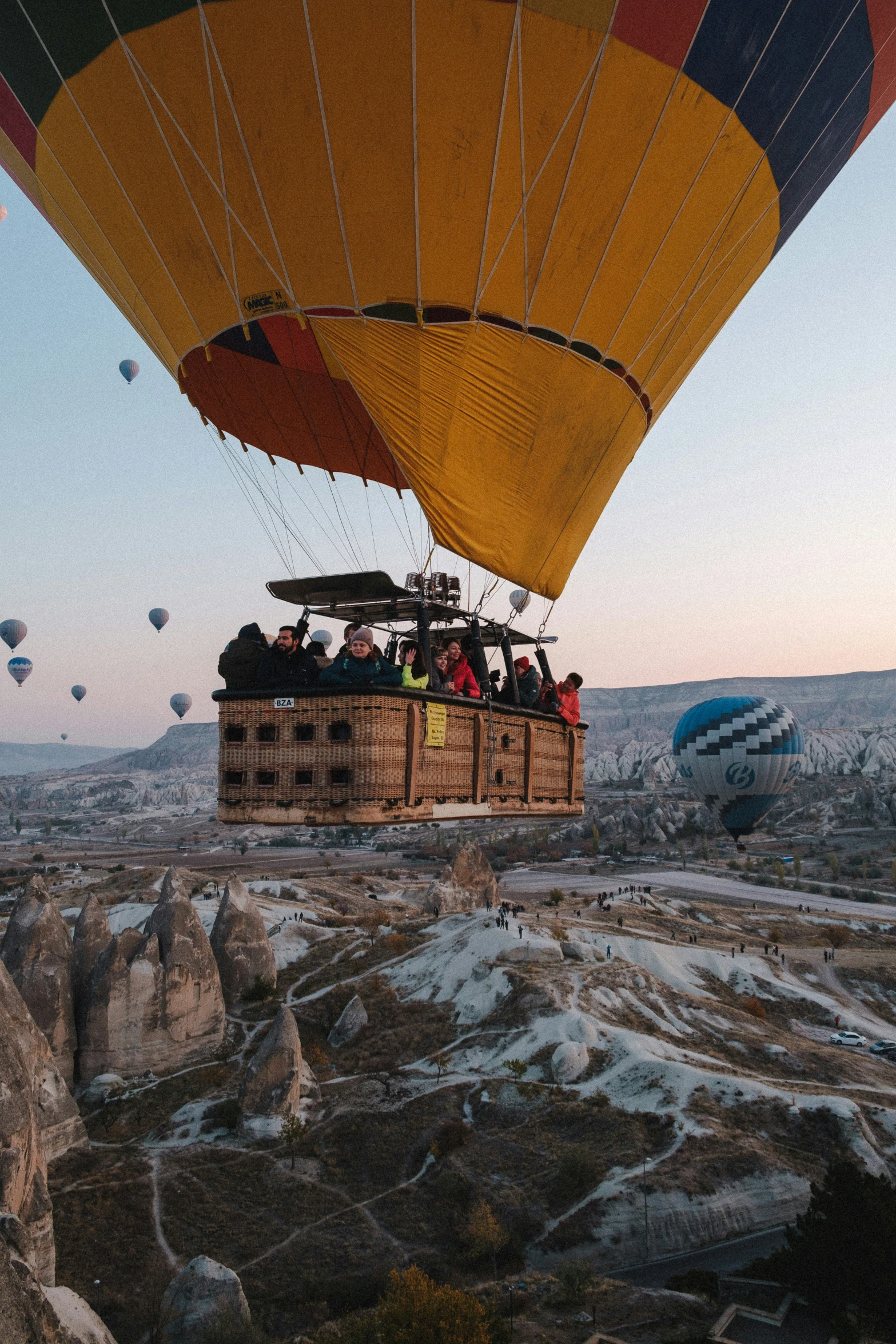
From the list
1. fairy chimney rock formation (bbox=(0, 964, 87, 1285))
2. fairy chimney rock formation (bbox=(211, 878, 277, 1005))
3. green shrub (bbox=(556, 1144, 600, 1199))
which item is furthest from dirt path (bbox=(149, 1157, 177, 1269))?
fairy chimney rock formation (bbox=(211, 878, 277, 1005))

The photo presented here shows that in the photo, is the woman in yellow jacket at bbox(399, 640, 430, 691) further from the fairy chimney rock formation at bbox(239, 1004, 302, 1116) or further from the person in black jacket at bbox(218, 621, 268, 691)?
the fairy chimney rock formation at bbox(239, 1004, 302, 1116)

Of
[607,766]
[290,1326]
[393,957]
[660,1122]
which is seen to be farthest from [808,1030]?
[607,766]

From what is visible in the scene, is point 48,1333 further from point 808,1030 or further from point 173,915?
point 808,1030

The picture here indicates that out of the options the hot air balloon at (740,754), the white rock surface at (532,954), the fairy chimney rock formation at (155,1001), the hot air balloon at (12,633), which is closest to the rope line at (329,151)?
the fairy chimney rock formation at (155,1001)

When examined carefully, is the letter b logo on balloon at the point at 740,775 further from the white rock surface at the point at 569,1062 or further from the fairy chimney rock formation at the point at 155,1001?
the fairy chimney rock formation at the point at 155,1001

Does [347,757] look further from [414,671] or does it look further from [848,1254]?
[848,1254]

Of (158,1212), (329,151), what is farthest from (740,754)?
(329,151)

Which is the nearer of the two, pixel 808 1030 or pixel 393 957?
pixel 808 1030
